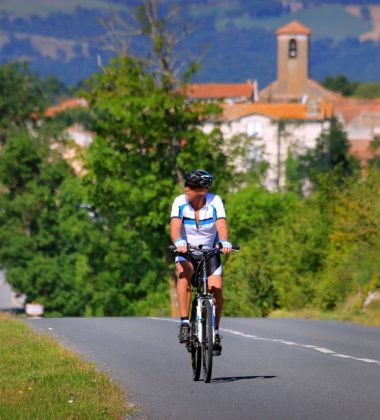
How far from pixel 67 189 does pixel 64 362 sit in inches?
2829

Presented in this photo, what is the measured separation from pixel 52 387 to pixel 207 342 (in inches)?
54.0

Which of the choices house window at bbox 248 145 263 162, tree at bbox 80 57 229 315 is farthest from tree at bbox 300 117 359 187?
tree at bbox 80 57 229 315

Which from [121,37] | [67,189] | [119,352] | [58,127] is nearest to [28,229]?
[67,189]

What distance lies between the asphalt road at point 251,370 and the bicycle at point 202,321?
17 centimetres

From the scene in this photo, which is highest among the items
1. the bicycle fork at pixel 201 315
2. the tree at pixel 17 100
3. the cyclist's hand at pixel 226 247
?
the tree at pixel 17 100

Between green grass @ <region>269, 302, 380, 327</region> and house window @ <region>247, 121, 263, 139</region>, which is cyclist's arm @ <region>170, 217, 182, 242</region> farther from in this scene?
house window @ <region>247, 121, 263, 139</region>

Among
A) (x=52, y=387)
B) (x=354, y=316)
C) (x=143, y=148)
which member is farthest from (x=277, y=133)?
(x=52, y=387)

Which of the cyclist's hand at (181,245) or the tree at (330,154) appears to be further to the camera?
the tree at (330,154)

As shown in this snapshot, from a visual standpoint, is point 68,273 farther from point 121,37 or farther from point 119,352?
point 119,352

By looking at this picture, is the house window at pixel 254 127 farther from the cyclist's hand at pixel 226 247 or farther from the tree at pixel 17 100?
the cyclist's hand at pixel 226 247

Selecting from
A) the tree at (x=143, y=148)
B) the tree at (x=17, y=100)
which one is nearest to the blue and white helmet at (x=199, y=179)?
the tree at (x=143, y=148)

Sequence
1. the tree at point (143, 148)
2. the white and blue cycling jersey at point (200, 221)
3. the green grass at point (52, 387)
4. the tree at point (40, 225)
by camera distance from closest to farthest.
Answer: the green grass at point (52, 387), the white and blue cycling jersey at point (200, 221), the tree at point (143, 148), the tree at point (40, 225)

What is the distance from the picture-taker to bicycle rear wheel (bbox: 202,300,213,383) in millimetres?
13422

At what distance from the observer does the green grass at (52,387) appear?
1122 cm
